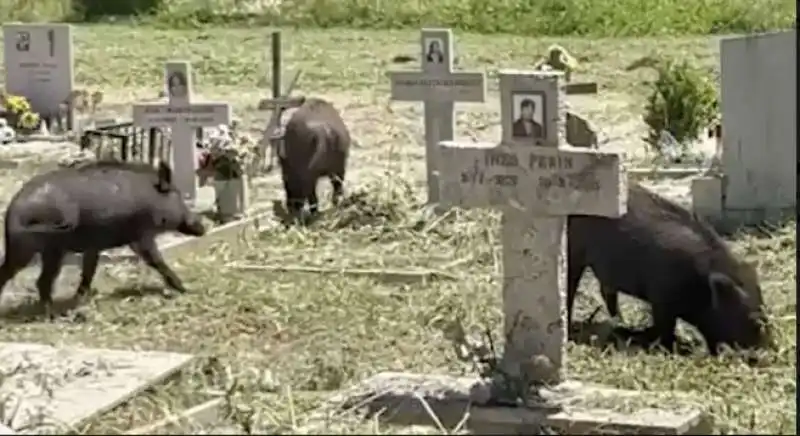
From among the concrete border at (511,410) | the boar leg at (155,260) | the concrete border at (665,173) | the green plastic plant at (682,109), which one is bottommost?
the concrete border at (511,410)

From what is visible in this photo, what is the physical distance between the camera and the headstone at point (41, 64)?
73.0ft

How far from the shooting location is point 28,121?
21297mm

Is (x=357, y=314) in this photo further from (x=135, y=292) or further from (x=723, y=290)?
(x=723, y=290)

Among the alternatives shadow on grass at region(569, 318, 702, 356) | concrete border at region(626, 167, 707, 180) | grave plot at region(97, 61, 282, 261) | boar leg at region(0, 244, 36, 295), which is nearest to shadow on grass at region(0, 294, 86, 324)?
boar leg at region(0, 244, 36, 295)

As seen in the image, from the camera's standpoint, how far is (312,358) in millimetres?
10688

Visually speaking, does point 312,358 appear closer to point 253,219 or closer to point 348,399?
point 348,399

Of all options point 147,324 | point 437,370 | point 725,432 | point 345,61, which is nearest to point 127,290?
point 147,324

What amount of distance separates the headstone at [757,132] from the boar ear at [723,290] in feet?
14.6

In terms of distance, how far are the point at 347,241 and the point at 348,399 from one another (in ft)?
20.1

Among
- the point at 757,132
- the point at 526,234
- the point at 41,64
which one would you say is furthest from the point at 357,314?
the point at 41,64

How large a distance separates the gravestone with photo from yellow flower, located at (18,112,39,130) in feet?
41.7

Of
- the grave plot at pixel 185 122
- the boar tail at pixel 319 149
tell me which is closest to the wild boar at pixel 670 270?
the grave plot at pixel 185 122

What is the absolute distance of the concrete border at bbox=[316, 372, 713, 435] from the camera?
7898mm

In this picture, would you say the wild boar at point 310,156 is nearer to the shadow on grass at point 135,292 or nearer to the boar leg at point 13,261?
the shadow on grass at point 135,292
